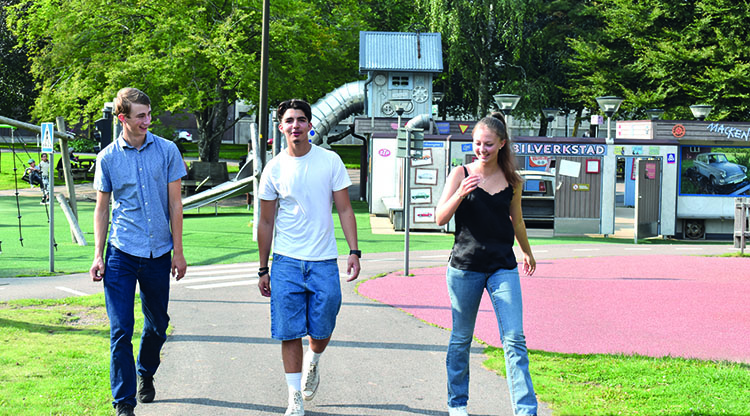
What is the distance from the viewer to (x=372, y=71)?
3122 centimetres

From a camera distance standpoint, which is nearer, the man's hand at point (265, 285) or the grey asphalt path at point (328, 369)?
the man's hand at point (265, 285)

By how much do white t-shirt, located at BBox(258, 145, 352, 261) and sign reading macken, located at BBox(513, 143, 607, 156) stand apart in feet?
51.9

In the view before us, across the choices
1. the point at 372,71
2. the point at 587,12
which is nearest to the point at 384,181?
the point at 372,71

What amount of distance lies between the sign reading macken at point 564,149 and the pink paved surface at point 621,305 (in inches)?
241

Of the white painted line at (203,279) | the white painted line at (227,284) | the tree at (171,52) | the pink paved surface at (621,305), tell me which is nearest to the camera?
the pink paved surface at (621,305)

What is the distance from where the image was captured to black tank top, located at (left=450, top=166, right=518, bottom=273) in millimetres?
4645

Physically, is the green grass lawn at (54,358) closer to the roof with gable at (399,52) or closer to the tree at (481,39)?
the roof with gable at (399,52)

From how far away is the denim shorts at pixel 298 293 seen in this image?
475 centimetres

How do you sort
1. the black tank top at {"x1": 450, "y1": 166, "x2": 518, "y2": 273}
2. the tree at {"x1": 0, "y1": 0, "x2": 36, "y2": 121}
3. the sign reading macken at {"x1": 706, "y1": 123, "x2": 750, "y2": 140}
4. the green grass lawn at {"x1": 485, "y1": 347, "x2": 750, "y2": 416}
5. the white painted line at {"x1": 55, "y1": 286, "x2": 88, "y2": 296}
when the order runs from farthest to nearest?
the tree at {"x1": 0, "y1": 0, "x2": 36, "y2": 121}
the sign reading macken at {"x1": 706, "y1": 123, "x2": 750, "y2": 140}
the white painted line at {"x1": 55, "y1": 286, "x2": 88, "y2": 296}
the green grass lawn at {"x1": 485, "y1": 347, "x2": 750, "y2": 416}
the black tank top at {"x1": 450, "y1": 166, "x2": 518, "y2": 273}

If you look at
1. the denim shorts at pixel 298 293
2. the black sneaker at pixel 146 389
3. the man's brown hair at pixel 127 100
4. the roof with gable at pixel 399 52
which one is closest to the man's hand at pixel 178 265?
the denim shorts at pixel 298 293

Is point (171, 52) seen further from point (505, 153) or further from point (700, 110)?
point (505, 153)

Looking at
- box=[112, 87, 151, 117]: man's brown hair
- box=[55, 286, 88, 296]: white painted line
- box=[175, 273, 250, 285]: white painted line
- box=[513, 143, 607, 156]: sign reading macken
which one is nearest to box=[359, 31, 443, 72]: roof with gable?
box=[513, 143, 607, 156]: sign reading macken

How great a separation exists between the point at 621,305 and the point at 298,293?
5.88m

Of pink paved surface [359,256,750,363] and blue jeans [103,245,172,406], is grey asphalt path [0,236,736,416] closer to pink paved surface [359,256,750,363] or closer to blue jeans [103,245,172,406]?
blue jeans [103,245,172,406]
